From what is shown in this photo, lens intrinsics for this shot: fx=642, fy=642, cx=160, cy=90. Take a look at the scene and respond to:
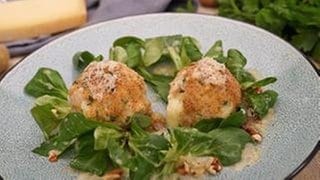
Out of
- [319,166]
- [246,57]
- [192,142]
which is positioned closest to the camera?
[192,142]

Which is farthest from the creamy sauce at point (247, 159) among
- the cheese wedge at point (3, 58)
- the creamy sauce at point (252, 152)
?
the cheese wedge at point (3, 58)

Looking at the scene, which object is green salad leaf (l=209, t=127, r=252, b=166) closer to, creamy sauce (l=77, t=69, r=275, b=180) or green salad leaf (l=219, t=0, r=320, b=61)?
creamy sauce (l=77, t=69, r=275, b=180)

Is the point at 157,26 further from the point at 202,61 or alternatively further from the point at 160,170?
the point at 160,170

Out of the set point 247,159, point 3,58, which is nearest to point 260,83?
point 247,159

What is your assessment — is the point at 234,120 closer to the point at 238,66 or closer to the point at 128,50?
the point at 238,66

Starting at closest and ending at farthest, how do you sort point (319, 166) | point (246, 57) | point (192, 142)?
1. point (192, 142)
2. point (319, 166)
3. point (246, 57)

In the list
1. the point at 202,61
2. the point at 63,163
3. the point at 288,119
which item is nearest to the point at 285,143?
the point at 288,119

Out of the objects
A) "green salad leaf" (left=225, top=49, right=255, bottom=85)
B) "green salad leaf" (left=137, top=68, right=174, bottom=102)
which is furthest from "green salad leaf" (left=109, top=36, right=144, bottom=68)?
"green salad leaf" (left=225, top=49, right=255, bottom=85)
